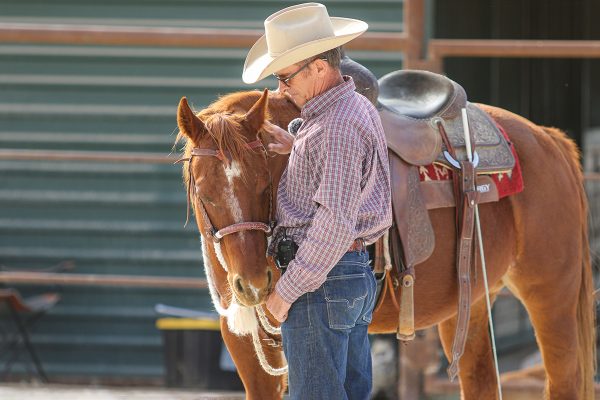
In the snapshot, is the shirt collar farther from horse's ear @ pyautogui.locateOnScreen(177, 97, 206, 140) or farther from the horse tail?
the horse tail

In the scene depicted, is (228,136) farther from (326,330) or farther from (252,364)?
(252,364)

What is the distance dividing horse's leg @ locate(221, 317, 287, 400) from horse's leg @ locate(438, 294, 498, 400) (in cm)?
103

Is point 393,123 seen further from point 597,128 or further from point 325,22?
point 597,128

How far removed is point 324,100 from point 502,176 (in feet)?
4.36

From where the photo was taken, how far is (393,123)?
11.2 ft

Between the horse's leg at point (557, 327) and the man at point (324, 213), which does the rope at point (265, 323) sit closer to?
the man at point (324, 213)

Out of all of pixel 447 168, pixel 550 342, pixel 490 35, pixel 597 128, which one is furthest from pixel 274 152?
pixel 597 128

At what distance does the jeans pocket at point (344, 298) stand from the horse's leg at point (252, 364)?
2.27 feet

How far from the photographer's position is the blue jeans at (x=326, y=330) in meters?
2.49

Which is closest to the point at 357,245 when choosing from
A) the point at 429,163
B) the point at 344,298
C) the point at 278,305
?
the point at 344,298

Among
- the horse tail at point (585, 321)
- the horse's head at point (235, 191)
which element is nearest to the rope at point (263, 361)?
the horse's head at point (235, 191)

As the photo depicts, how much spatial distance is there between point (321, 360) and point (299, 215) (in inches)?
15.5

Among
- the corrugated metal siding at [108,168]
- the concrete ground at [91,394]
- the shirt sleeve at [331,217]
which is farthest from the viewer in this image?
the corrugated metal siding at [108,168]

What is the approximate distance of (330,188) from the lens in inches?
95.5
